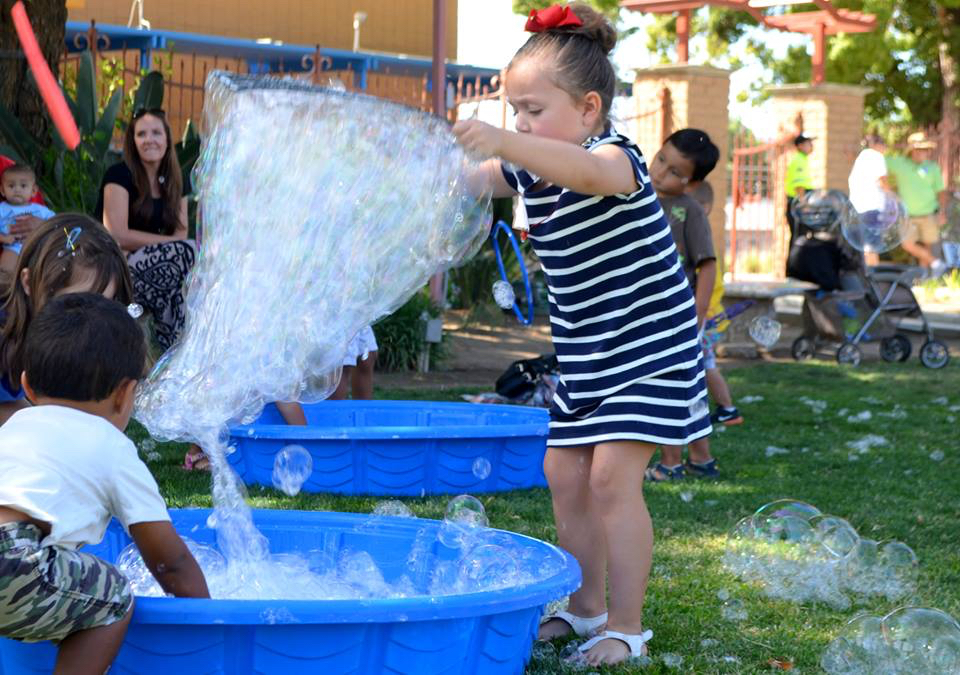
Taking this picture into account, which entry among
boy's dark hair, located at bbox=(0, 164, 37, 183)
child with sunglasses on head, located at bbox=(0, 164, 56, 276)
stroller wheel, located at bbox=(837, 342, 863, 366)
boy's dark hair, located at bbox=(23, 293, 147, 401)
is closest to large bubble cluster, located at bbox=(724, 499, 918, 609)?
boy's dark hair, located at bbox=(23, 293, 147, 401)

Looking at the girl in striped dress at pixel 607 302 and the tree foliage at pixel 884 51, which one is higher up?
the tree foliage at pixel 884 51

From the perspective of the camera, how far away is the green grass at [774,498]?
3549mm

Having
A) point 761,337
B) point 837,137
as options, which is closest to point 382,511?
point 761,337

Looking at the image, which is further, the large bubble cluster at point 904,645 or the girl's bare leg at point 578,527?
the girl's bare leg at point 578,527

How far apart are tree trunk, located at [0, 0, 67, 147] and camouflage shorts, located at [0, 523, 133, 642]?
6.86 metres

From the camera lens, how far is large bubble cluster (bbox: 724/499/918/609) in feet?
13.0

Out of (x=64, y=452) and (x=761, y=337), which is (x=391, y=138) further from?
(x=761, y=337)

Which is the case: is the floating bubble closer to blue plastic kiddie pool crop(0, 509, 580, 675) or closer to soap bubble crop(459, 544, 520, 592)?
soap bubble crop(459, 544, 520, 592)

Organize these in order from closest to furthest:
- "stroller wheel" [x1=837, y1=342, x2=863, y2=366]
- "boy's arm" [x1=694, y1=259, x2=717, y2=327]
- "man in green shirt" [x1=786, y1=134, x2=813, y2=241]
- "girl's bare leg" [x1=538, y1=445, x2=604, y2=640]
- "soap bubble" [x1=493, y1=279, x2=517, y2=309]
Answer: "girl's bare leg" [x1=538, y1=445, x2=604, y2=640] < "boy's arm" [x1=694, y1=259, x2=717, y2=327] < "soap bubble" [x1=493, y1=279, x2=517, y2=309] < "stroller wheel" [x1=837, y1=342, x2=863, y2=366] < "man in green shirt" [x1=786, y1=134, x2=813, y2=241]

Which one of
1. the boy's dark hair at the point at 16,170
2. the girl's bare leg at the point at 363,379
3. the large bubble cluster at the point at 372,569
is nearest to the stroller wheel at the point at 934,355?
the girl's bare leg at the point at 363,379

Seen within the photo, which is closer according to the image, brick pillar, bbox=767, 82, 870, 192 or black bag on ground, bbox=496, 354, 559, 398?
black bag on ground, bbox=496, 354, 559, 398

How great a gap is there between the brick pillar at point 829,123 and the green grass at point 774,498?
7683mm

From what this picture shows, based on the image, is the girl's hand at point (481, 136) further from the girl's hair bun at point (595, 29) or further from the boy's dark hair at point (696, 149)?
the boy's dark hair at point (696, 149)

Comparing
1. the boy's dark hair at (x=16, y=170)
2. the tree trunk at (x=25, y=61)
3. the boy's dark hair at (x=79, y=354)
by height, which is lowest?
the boy's dark hair at (x=79, y=354)
